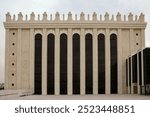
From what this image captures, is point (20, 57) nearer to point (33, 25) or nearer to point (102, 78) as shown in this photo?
point (33, 25)

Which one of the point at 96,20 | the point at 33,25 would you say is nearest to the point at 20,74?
the point at 33,25

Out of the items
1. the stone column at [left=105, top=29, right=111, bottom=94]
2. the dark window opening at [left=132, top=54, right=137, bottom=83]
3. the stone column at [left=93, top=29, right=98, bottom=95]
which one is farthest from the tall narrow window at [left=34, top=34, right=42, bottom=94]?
the dark window opening at [left=132, top=54, right=137, bottom=83]

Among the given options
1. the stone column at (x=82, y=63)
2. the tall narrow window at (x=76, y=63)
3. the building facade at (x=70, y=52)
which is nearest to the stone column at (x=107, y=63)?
the building facade at (x=70, y=52)

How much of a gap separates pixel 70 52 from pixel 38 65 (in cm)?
587

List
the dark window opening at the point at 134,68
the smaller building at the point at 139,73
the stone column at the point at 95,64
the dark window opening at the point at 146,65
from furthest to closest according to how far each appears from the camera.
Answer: the stone column at the point at 95,64
the dark window opening at the point at 134,68
the smaller building at the point at 139,73
the dark window opening at the point at 146,65

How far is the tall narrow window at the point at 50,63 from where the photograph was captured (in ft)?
178

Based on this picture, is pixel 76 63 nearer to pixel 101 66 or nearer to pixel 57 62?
pixel 57 62

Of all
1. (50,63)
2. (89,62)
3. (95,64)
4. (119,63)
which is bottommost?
(95,64)

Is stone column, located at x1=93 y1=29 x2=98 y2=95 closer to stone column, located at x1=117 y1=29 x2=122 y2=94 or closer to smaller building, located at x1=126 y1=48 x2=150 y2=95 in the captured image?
stone column, located at x1=117 y1=29 x2=122 y2=94

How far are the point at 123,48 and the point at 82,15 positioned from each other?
9.11 meters

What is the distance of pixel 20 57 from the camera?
55.1 m

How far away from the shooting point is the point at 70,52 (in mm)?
54438

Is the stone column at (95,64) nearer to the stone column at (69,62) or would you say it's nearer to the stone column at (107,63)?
the stone column at (107,63)

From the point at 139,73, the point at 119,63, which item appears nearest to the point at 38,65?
the point at 119,63
